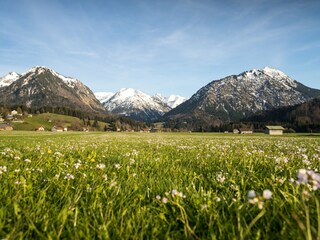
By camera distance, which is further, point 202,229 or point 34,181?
point 34,181

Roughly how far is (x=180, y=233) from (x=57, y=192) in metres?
2.61

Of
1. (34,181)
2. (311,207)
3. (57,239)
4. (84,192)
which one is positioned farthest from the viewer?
(34,181)

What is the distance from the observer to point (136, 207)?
4.02 meters

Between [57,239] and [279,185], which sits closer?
[57,239]

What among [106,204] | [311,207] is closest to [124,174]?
[106,204]

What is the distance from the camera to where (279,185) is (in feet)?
16.2

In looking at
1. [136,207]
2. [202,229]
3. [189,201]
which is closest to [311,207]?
[202,229]

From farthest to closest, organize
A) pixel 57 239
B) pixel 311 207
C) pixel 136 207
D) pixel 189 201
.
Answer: pixel 189 201 < pixel 136 207 < pixel 311 207 < pixel 57 239

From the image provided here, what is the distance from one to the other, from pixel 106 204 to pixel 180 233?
151 cm

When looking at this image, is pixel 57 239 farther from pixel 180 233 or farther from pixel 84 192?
pixel 84 192

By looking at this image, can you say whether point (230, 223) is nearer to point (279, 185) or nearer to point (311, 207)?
point (311, 207)

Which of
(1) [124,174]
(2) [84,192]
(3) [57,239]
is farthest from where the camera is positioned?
(1) [124,174]

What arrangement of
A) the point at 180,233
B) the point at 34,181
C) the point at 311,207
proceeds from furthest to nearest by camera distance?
the point at 34,181, the point at 311,207, the point at 180,233

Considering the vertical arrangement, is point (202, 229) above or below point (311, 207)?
below
